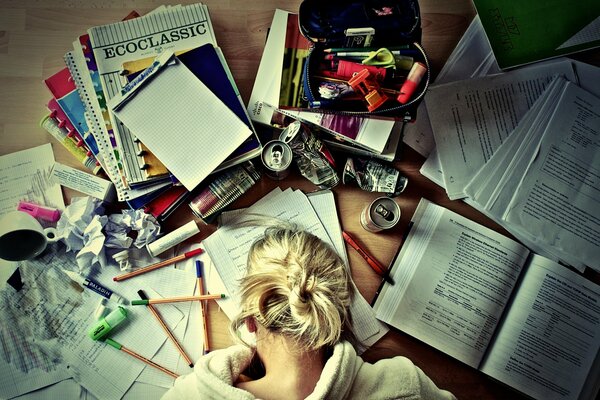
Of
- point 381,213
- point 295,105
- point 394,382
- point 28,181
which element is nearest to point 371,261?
point 381,213

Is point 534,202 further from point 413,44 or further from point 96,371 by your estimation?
point 96,371

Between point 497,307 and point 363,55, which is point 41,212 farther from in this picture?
point 497,307

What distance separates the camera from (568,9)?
3.43 feet

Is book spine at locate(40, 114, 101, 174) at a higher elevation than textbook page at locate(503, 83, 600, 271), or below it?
below

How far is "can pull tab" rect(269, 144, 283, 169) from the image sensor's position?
937 mm

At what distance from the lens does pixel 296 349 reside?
0.78 m

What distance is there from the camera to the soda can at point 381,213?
0.96 metres

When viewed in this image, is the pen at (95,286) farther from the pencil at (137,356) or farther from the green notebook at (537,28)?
the green notebook at (537,28)

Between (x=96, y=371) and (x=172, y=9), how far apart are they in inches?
33.9

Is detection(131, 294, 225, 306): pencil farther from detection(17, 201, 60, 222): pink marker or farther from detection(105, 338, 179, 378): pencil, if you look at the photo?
detection(17, 201, 60, 222): pink marker

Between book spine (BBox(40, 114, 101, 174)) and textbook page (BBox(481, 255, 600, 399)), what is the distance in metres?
1.03

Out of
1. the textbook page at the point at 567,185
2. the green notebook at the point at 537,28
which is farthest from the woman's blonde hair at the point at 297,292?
the green notebook at the point at 537,28

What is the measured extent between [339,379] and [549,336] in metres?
0.55

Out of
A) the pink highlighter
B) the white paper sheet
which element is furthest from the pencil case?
the white paper sheet
